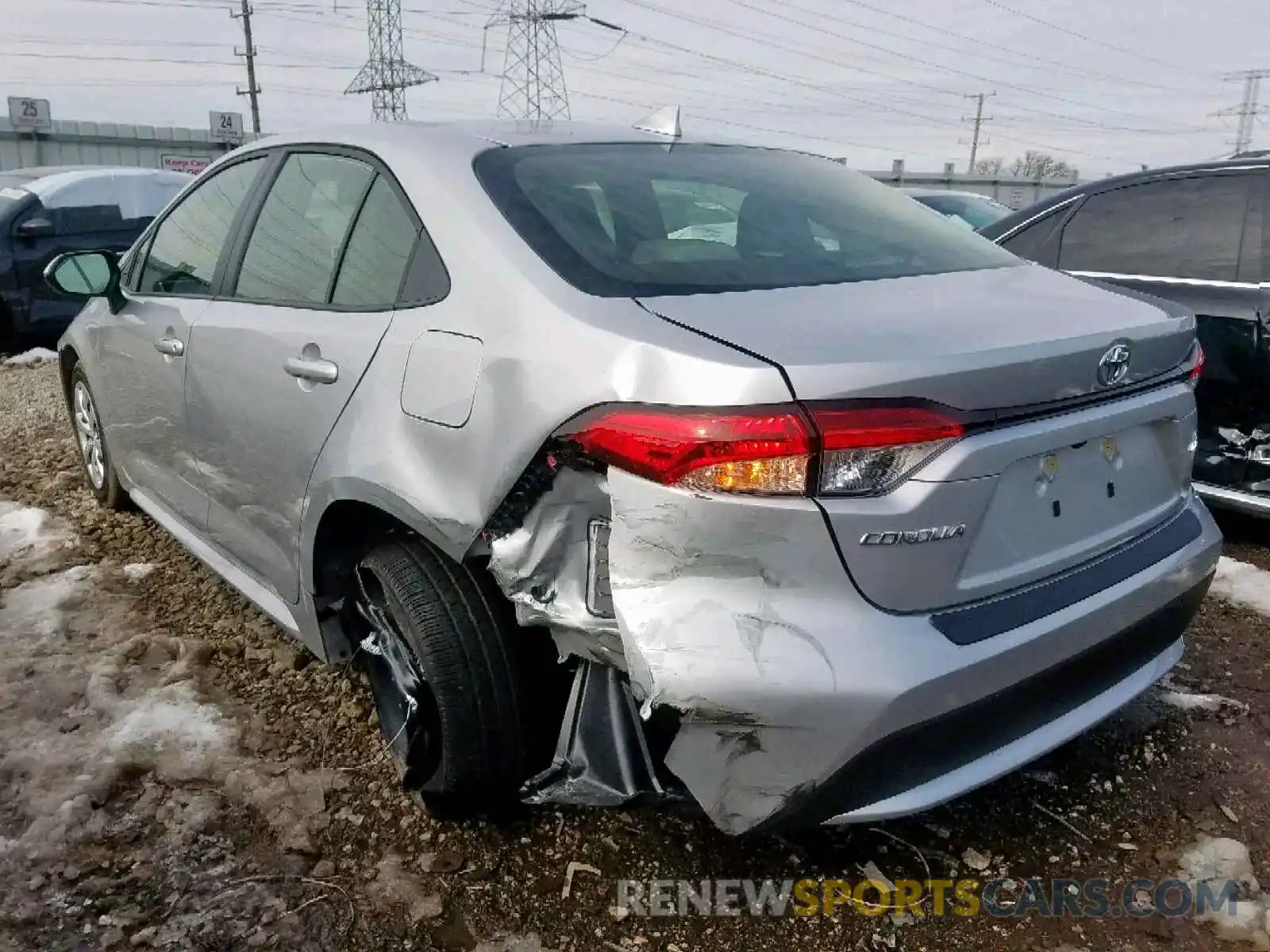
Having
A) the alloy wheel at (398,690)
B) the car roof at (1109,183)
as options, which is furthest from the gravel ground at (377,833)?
the car roof at (1109,183)

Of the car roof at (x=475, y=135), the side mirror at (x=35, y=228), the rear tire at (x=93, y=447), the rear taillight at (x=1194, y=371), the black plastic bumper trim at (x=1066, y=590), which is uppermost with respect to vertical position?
the car roof at (x=475, y=135)

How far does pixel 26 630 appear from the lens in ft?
10.7

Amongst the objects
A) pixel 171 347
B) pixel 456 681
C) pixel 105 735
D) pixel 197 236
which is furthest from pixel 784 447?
pixel 197 236

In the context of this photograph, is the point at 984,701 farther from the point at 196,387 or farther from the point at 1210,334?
the point at 1210,334

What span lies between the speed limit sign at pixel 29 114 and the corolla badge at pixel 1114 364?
26094 millimetres

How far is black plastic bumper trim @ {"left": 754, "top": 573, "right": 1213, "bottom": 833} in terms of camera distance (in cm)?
170

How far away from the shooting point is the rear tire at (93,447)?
416 cm

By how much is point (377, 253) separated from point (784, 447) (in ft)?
4.00

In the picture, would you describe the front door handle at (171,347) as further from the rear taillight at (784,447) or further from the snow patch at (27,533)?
the rear taillight at (784,447)

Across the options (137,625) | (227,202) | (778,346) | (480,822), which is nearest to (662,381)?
(778,346)

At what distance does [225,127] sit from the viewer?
26578 mm

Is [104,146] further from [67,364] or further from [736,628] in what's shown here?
[736,628]

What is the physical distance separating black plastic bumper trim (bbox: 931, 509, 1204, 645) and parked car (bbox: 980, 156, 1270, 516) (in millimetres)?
1878

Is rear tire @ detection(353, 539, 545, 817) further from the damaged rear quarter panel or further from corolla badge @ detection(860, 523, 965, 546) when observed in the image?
corolla badge @ detection(860, 523, 965, 546)
